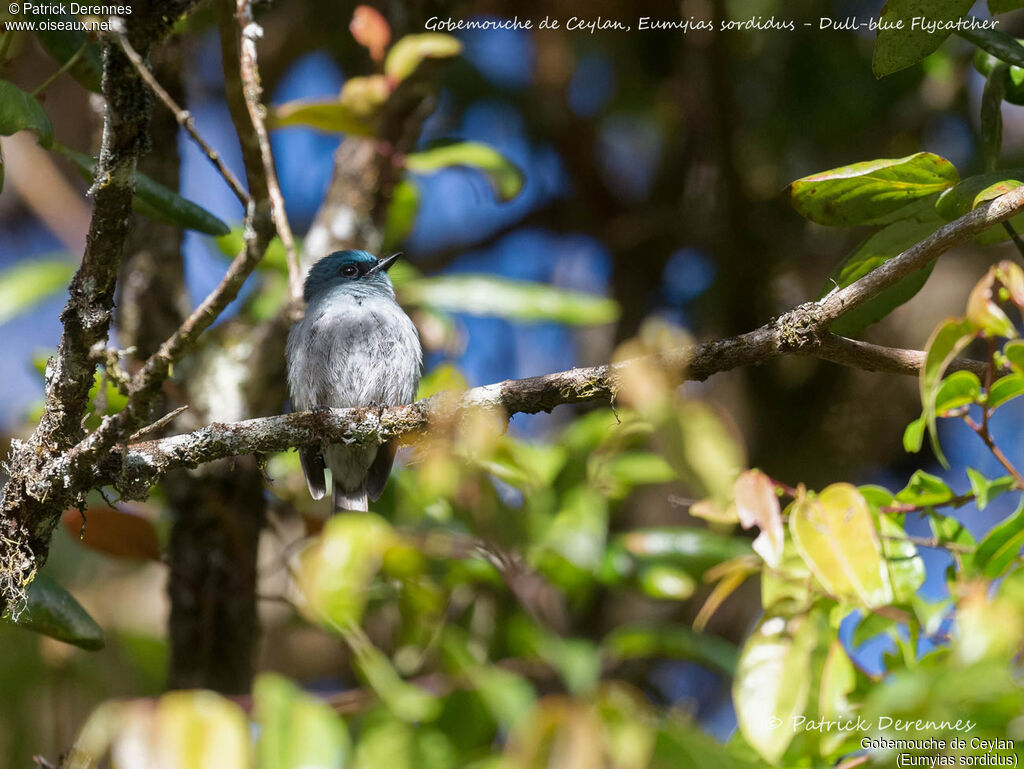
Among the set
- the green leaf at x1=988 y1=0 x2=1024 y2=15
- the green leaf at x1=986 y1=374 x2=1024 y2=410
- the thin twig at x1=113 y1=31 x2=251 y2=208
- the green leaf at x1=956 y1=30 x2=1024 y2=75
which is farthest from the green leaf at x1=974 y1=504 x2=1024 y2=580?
the thin twig at x1=113 y1=31 x2=251 y2=208

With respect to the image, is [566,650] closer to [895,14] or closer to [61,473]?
[61,473]

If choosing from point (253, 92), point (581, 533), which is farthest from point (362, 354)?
point (253, 92)

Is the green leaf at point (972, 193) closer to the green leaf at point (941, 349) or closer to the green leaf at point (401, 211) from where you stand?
the green leaf at point (941, 349)

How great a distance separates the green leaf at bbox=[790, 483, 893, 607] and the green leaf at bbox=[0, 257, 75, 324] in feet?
11.2

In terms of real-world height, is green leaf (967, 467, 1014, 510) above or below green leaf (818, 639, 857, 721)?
above

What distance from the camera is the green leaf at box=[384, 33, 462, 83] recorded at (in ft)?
12.5

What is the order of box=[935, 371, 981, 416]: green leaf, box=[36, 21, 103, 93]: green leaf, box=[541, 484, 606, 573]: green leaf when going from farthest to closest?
box=[541, 484, 606, 573]: green leaf
box=[36, 21, 103, 93]: green leaf
box=[935, 371, 981, 416]: green leaf

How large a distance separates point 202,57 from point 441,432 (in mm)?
5860

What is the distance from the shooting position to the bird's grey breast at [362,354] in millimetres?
4555

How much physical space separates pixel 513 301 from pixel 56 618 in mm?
2365

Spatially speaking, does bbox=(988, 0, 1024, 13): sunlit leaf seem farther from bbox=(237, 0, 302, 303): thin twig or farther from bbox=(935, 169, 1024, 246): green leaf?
bbox=(237, 0, 302, 303): thin twig

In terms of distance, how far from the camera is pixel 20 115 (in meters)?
2.26

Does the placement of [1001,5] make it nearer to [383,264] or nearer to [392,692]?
[392,692]

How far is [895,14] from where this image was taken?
2338mm
